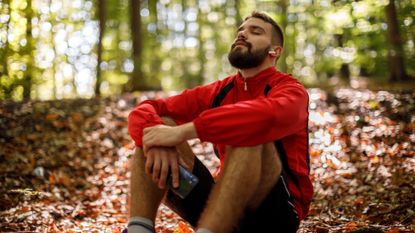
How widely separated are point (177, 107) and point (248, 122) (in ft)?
3.57

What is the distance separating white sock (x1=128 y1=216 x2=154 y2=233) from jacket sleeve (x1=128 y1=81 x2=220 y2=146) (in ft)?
2.21

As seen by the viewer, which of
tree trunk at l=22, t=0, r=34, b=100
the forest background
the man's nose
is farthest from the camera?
tree trunk at l=22, t=0, r=34, b=100

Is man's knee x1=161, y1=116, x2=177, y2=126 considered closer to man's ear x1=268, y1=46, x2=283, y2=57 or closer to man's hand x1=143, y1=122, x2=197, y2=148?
man's hand x1=143, y1=122, x2=197, y2=148

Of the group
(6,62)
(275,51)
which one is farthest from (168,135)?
(6,62)

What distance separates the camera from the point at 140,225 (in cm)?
280

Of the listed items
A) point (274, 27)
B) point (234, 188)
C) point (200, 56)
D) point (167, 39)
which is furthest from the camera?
Answer: point (167, 39)

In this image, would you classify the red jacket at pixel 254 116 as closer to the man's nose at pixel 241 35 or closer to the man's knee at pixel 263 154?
the man's knee at pixel 263 154

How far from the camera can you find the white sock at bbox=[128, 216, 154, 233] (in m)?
2.77

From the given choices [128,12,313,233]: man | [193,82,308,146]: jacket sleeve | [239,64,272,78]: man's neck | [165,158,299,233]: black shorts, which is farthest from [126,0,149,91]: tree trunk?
[193,82,308,146]: jacket sleeve

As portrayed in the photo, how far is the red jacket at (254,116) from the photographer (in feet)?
8.63

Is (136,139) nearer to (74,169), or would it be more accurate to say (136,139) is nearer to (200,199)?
(200,199)

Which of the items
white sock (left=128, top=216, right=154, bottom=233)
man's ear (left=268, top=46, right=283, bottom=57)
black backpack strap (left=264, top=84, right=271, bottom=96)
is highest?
man's ear (left=268, top=46, right=283, bottom=57)

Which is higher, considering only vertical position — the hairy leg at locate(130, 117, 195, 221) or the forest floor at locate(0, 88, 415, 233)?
the hairy leg at locate(130, 117, 195, 221)

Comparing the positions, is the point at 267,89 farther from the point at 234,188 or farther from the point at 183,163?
the point at 234,188
